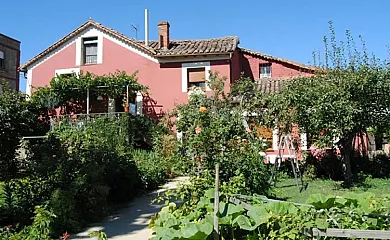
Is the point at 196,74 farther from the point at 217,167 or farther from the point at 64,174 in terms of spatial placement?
the point at 217,167

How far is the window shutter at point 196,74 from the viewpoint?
1975cm

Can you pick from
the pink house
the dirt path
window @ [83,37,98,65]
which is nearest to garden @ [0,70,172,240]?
the dirt path

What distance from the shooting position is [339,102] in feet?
38.7

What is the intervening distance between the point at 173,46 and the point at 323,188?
12464 millimetres

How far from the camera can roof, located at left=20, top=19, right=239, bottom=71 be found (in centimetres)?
1952

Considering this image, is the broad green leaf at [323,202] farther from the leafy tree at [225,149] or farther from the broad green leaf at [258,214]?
the leafy tree at [225,149]

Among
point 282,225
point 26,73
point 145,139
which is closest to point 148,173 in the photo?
point 145,139

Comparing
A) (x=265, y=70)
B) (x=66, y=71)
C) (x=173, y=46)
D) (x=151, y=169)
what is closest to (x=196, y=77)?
(x=173, y=46)

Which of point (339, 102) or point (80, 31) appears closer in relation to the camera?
point (339, 102)

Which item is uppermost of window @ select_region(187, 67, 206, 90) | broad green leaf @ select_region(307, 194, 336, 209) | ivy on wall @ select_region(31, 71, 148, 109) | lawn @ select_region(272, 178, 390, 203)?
window @ select_region(187, 67, 206, 90)

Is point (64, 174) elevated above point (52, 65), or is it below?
below

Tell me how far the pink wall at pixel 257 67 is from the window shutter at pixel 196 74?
4019mm

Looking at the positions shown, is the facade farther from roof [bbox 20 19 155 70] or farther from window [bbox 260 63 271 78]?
window [bbox 260 63 271 78]

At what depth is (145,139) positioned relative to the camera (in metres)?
18.5
